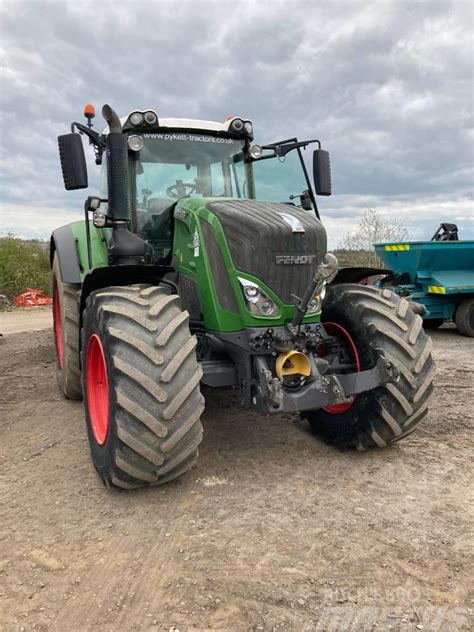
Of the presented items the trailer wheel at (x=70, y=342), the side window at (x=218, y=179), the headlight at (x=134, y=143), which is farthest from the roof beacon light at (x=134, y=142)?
the trailer wheel at (x=70, y=342)

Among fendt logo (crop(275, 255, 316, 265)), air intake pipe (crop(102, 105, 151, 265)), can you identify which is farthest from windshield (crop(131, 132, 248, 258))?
fendt logo (crop(275, 255, 316, 265))

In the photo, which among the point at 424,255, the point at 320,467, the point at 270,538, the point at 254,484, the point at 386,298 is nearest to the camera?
the point at 270,538

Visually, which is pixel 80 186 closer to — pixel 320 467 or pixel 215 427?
pixel 215 427

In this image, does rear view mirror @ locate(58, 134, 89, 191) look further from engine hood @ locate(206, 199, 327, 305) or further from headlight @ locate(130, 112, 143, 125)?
engine hood @ locate(206, 199, 327, 305)

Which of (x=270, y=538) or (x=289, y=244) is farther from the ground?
(x=289, y=244)

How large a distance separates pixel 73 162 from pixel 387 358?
8.37 feet

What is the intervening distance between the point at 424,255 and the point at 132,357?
7659 mm

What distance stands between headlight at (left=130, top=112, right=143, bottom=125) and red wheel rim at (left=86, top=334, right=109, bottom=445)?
74.3 inches

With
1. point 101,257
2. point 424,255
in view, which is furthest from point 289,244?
point 424,255

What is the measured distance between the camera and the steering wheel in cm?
448

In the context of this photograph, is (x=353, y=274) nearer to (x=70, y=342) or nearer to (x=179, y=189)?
(x=179, y=189)

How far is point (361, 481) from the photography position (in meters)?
3.41

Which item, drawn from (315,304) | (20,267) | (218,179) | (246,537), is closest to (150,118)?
(218,179)

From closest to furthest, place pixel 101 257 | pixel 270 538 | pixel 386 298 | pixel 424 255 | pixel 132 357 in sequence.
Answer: pixel 270 538 < pixel 132 357 < pixel 386 298 < pixel 101 257 < pixel 424 255
